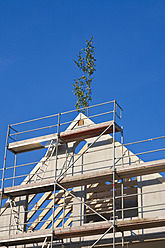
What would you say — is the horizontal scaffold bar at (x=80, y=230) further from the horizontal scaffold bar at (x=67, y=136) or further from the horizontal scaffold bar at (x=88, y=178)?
the horizontal scaffold bar at (x=67, y=136)

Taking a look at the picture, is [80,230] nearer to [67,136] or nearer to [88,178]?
[88,178]

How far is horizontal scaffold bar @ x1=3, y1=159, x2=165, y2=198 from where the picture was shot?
53.9 feet

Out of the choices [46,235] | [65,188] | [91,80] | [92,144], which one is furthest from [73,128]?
[91,80]

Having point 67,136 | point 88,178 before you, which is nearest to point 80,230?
point 88,178

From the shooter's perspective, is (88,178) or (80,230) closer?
(80,230)

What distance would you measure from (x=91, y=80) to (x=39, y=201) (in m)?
7.88

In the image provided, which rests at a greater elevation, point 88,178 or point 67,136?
point 67,136

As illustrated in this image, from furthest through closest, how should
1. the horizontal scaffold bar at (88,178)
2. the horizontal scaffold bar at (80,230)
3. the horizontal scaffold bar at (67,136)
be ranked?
the horizontal scaffold bar at (67,136)
the horizontal scaffold bar at (88,178)
the horizontal scaffold bar at (80,230)

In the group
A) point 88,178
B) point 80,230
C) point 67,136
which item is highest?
point 67,136

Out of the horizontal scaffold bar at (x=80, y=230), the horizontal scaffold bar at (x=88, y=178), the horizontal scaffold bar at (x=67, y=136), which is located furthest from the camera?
the horizontal scaffold bar at (x=67, y=136)

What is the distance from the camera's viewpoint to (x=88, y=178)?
17.3 m

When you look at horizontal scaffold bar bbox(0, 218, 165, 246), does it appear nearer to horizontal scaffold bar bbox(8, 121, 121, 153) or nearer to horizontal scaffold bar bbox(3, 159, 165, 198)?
horizontal scaffold bar bbox(3, 159, 165, 198)

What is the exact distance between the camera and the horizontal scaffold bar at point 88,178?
16.4m

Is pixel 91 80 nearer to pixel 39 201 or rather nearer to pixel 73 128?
pixel 73 128
